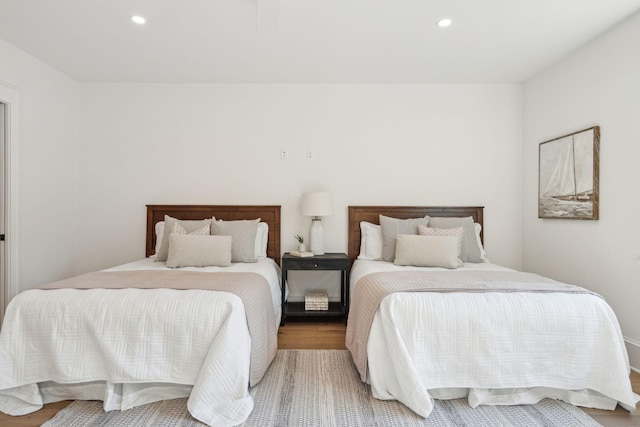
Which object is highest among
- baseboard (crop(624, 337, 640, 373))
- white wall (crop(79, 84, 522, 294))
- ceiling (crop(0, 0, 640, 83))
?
ceiling (crop(0, 0, 640, 83))

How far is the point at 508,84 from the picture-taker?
3539 millimetres

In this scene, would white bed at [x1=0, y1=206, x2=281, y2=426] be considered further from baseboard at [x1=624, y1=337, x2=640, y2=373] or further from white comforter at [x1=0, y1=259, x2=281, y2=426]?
baseboard at [x1=624, y1=337, x2=640, y2=373]

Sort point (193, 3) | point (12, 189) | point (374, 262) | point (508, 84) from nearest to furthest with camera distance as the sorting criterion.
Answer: point (193, 3)
point (12, 189)
point (374, 262)
point (508, 84)

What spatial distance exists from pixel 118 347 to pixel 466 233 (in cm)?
288

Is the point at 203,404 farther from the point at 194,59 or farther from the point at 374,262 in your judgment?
the point at 194,59

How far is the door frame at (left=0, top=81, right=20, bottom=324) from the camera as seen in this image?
9.14 ft

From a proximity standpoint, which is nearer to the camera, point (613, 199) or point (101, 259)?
point (613, 199)

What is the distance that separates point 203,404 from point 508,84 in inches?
158

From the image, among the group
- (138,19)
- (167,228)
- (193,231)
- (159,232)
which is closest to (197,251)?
(193,231)

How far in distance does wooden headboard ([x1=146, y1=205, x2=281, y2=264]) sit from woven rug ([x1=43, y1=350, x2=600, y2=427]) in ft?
5.43

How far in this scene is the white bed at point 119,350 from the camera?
1757 mm

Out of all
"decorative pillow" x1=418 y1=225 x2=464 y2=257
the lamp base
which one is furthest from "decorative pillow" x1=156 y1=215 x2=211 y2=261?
"decorative pillow" x1=418 y1=225 x2=464 y2=257

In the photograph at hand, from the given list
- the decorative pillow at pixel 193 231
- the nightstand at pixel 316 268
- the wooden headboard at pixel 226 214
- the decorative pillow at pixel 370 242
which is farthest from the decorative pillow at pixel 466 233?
the decorative pillow at pixel 193 231

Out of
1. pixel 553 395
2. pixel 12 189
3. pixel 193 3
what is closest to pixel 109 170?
pixel 12 189
